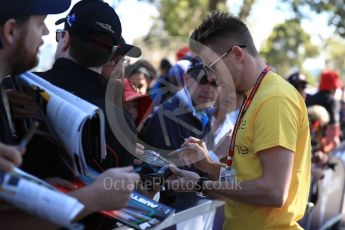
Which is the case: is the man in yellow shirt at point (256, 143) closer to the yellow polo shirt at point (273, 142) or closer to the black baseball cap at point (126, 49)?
the yellow polo shirt at point (273, 142)

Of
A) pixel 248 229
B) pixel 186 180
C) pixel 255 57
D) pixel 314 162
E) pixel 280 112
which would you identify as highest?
pixel 255 57

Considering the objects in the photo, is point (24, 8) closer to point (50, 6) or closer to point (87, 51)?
point (50, 6)

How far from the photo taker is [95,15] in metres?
2.65

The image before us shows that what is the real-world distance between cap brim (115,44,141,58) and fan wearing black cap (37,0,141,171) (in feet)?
0.69

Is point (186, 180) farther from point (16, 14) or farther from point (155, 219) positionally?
point (16, 14)

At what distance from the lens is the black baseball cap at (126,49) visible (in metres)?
2.89

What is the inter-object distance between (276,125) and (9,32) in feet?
4.51

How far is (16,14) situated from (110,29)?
67 cm

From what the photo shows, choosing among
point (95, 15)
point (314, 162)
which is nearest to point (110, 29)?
point (95, 15)

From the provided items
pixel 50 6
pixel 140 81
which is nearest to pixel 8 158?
pixel 50 6

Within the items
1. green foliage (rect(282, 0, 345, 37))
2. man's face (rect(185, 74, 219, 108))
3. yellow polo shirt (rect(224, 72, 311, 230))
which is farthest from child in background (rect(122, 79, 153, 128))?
green foliage (rect(282, 0, 345, 37))

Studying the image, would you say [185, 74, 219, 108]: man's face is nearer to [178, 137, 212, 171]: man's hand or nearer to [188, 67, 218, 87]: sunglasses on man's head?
[188, 67, 218, 87]: sunglasses on man's head

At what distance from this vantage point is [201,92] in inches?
183

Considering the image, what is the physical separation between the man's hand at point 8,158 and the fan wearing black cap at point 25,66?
1.00 ft
